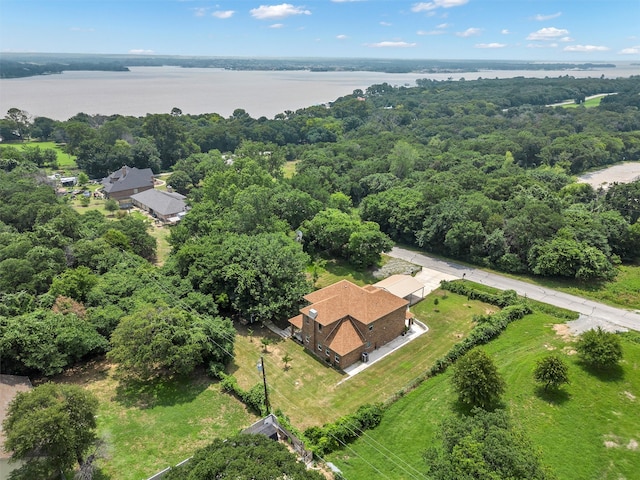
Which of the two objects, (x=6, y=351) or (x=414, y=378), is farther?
(x=414, y=378)

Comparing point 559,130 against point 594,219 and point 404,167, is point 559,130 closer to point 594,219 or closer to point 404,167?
point 404,167

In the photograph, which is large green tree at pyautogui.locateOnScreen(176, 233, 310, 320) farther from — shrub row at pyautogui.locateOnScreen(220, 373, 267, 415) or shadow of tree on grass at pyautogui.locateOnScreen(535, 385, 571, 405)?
shadow of tree on grass at pyautogui.locateOnScreen(535, 385, 571, 405)


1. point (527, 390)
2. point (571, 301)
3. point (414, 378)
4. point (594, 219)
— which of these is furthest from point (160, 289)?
point (594, 219)

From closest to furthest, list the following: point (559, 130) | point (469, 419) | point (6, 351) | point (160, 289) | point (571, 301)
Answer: point (469, 419) → point (6, 351) → point (160, 289) → point (571, 301) → point (559, 130)

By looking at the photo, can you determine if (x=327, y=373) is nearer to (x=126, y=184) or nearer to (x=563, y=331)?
(x=563, y=331)

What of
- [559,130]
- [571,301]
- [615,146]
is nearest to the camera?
[571,301]

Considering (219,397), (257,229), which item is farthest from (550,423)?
(257,229)

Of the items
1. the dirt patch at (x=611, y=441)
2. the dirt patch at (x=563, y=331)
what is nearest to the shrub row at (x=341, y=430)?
the dirt patch at (x=611, y=441)
